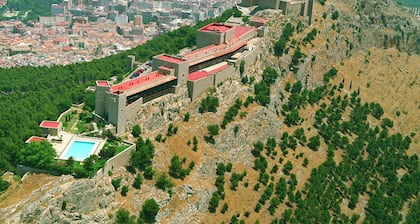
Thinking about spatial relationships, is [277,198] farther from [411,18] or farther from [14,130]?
[411,18]

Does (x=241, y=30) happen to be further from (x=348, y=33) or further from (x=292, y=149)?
(x=348, y=33)

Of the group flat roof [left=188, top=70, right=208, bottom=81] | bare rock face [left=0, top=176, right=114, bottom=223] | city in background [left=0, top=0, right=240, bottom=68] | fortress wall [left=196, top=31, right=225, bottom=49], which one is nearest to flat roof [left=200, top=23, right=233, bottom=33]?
fortress wall [left=196, top=31, right=225, bottom=49]

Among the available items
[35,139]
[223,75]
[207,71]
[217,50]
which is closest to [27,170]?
[35,139]

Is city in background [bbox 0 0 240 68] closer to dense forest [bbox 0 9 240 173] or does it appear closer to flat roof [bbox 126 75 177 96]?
dense forest [bbox 0 9 240 173]

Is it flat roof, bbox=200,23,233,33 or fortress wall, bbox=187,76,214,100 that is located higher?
flat roof, bbox=200,23,233,33

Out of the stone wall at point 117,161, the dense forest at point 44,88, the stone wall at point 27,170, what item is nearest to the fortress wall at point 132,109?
the stone wall at point 117,161

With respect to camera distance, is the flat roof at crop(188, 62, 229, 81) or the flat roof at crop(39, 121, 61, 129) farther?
the flat roof at crop(188, 62, 229, 81)

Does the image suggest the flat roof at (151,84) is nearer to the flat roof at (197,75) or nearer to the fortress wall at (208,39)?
the flat roof at (197,75)

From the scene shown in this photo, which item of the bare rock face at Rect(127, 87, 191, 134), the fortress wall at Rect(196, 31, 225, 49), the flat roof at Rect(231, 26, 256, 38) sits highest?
the flat roof at Rect(231, 26, 256, 38)
